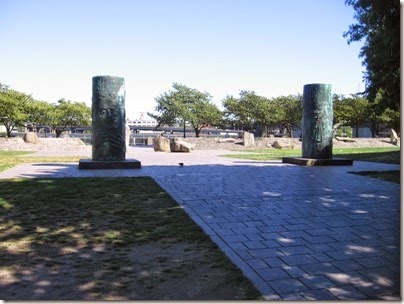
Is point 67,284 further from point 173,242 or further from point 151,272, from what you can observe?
point 173,242

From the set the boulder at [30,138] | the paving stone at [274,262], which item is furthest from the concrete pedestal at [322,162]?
the boulder at [30,138]

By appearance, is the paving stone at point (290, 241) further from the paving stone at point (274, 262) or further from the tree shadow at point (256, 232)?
the paving stone at point (274, 262)

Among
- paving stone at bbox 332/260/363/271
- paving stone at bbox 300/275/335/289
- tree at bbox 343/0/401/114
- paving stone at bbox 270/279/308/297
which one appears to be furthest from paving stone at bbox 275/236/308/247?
tree at bbox 343/0/401/114

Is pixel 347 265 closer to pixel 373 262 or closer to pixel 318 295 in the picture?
pixel 373 262

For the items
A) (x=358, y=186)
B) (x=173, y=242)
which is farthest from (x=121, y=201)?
→ (x=358, y=186)

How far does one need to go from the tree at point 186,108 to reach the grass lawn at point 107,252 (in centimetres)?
3870

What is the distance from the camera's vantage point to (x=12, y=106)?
34.1 m

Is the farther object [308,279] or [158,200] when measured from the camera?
[158,200]

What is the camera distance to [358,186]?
26.9 ft

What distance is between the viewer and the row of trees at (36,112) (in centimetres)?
3438

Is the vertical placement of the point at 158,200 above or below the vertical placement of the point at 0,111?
below

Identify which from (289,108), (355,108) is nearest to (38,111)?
(289,108)

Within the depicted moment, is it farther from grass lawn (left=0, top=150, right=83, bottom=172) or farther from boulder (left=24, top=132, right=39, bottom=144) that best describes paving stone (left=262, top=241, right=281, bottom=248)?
boulder (left=24, top=132, right=39, bottom=144)

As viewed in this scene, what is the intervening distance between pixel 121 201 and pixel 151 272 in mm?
3227
